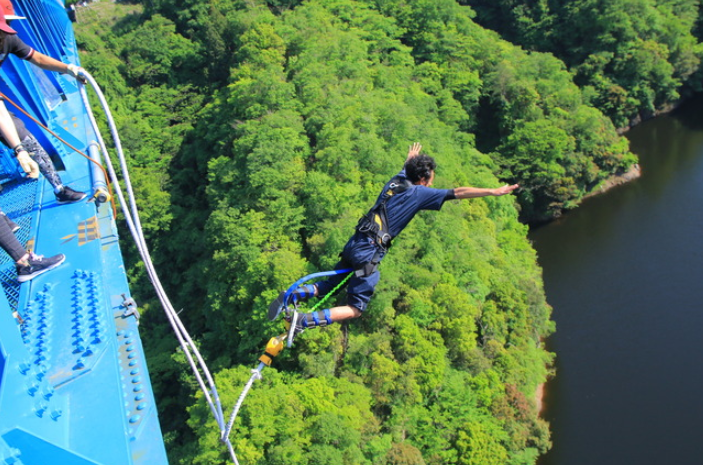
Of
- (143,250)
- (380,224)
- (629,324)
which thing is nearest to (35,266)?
(143,250)

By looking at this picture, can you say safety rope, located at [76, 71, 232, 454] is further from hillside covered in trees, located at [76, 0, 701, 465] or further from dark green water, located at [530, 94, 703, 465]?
dark green water, located at [530, 94, 703, 465]

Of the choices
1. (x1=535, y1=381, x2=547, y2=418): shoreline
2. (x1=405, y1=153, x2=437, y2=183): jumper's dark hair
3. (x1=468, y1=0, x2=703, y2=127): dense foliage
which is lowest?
(x1=535, y1=381, x2=547, y2=418): shoreline

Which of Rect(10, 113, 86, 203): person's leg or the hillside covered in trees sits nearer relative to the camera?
Rect(10, 113, 86, 203): person's leg

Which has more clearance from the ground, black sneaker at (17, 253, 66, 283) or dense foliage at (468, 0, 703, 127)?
black sneaker at (17, 253, 66, 283)

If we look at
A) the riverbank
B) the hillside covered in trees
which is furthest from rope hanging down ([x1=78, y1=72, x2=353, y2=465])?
the riverbank

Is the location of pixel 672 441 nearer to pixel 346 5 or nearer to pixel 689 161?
pixel 689 161

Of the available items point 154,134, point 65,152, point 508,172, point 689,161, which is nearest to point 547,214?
point 508,172

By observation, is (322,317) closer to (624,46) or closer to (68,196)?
(68,196)
